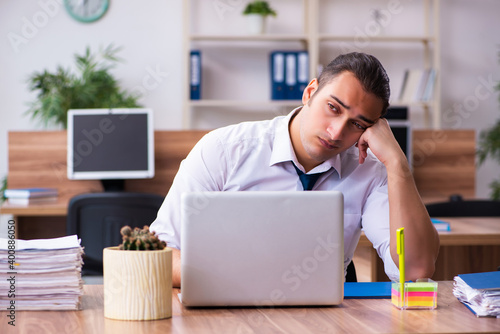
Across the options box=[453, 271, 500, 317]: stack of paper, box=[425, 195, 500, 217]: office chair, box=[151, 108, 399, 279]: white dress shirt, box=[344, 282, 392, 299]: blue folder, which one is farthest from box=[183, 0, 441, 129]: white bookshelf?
box=[453, 271, 500, 317]: stack of paper

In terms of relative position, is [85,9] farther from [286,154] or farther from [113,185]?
[286,154]

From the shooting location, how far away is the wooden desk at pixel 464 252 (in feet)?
7.11

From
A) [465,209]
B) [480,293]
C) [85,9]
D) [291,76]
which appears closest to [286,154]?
[480,293]

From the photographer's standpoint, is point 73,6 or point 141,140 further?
point 73,6

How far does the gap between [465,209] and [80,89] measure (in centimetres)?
273

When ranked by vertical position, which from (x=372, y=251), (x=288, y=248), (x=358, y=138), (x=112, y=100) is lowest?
(x=372, y=251)

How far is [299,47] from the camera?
507cm

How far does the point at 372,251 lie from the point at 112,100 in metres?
2.79

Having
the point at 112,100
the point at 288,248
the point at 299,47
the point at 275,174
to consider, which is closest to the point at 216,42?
the point at 299,47

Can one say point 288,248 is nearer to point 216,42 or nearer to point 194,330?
Result: point 194,330

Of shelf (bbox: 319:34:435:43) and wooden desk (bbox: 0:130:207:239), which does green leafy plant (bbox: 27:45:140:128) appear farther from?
shelf (bbox: 319:34:435:43)

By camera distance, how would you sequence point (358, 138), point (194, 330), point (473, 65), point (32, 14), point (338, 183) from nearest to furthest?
point (194, 330) → point (358, 138) → point (338, 183) → point (32, 14) → point (473, 65)

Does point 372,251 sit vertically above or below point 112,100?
below

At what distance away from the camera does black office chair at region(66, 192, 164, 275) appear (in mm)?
2672
